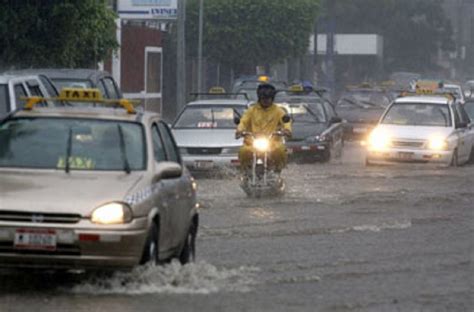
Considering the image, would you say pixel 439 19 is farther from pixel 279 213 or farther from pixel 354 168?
pixel 279 213

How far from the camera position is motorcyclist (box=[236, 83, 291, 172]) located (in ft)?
67.4

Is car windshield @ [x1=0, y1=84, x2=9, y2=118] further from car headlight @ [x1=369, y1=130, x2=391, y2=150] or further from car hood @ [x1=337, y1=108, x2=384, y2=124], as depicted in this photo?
car hood @ [x1=337, y1=108, x2=384, y2=124]

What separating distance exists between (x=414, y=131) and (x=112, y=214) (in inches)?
704

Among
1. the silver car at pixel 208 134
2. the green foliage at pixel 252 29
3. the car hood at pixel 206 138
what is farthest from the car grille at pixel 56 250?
the green foliage at pixel 252 29

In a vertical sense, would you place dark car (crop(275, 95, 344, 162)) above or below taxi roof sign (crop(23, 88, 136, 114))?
below

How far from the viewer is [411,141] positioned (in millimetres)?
27359

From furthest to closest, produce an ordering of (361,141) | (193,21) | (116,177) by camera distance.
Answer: (193,21) → (361,141) → (116,177)

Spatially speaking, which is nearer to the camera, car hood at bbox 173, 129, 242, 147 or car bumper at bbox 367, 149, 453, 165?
car hood at bbox 173, 129, 242, 147

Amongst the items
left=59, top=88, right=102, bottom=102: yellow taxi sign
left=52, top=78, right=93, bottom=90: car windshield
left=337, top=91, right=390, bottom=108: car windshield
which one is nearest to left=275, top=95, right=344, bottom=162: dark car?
left=52, top=78, right=93, bottom=90: car windshield

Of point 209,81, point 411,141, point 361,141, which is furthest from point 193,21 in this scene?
point 411,141

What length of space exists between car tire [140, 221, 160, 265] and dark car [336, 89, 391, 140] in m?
29.0

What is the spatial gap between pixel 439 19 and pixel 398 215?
84944 mm

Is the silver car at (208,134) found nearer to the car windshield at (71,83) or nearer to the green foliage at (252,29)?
the car windshield at (71,83)

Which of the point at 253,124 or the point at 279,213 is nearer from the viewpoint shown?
the point at 279,213
